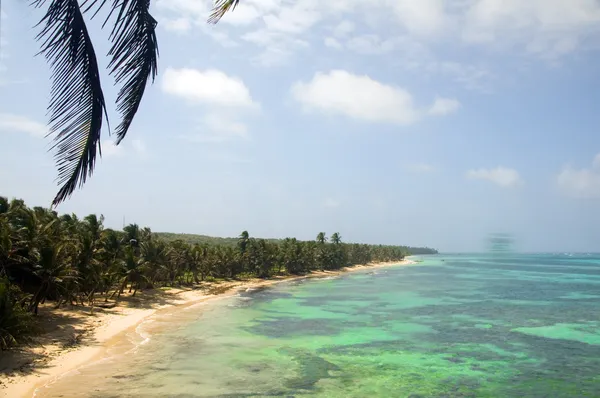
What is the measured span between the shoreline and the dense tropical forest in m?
0.93

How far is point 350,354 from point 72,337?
48.7 ft

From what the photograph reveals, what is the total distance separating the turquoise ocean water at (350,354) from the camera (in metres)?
18.2

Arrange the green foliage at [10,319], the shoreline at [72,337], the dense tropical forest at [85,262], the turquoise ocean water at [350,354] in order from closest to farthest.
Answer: the shoreline at [72,337] → the green foliage at [10,319] → the turquoise ocean water at [350,354] → the dense tropical forest at [85,262]

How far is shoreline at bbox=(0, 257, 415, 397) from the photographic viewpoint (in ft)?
53.5

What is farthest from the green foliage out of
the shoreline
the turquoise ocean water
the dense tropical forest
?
the turquoise ocean water

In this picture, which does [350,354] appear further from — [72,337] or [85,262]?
[85,262]

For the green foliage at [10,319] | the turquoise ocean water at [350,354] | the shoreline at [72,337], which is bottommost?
the turquoise ocean water at [350,354]

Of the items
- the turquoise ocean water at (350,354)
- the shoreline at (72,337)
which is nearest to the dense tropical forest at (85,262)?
the shoreline at (72,337)

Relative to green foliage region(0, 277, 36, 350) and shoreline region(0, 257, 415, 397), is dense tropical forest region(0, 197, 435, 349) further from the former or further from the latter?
shoreline region(0, 257, 415, 397)

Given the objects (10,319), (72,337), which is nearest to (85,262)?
(72,337)

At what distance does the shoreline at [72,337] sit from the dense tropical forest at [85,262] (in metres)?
0.93

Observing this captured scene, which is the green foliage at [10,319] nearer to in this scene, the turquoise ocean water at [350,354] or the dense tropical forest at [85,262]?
the dense tropical forest at [85,262]

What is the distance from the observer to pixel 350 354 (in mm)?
24609

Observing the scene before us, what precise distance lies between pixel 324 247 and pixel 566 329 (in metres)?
64.9
